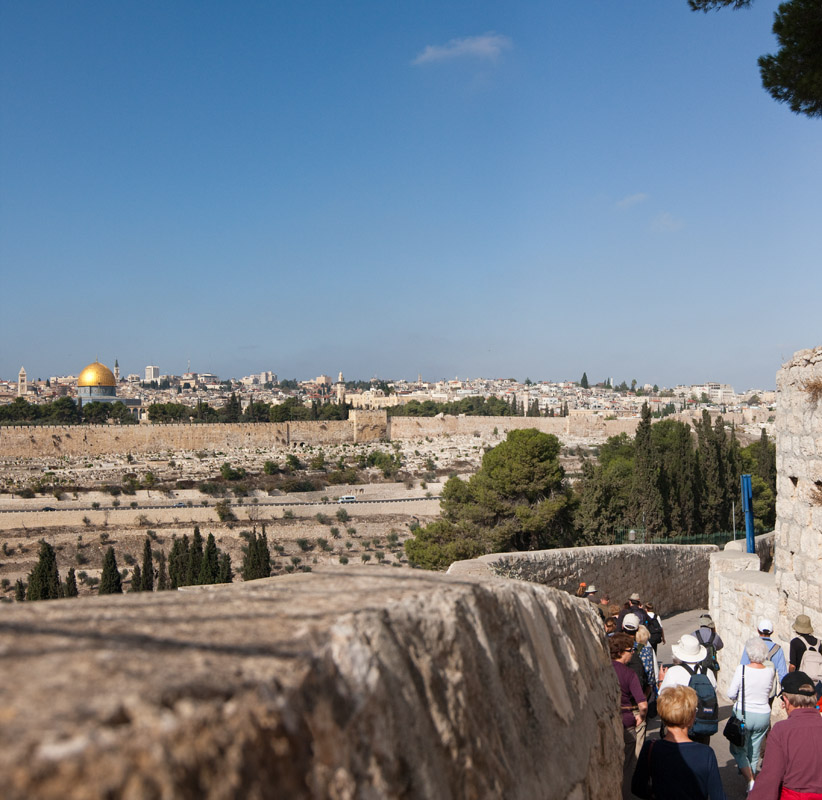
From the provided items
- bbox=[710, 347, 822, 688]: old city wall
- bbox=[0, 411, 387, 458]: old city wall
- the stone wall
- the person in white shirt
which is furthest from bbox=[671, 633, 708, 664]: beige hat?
bbox=[0, 411, 387, 458]: old city wall

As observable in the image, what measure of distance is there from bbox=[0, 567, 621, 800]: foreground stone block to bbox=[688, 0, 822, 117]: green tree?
5.56 meters

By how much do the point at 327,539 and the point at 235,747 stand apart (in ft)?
82.8

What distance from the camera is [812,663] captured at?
3.60 meters

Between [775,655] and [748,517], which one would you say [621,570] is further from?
[775,655]

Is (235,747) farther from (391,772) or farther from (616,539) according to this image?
(616,539)

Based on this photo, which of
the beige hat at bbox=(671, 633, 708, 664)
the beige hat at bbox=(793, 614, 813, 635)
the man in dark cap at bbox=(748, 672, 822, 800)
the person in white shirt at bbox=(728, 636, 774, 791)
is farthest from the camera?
the beige hat at bbox=(793, 614, 813, 635)

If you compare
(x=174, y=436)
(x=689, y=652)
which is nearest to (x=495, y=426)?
(x=174, y=436)

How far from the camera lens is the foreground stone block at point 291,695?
717 mm

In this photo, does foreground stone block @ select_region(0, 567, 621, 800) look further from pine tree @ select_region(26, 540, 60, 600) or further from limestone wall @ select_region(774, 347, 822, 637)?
pine tree @ select_region(26, 540, 60, 600)

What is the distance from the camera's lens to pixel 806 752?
2271mm

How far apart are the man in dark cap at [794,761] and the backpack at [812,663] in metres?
1.40

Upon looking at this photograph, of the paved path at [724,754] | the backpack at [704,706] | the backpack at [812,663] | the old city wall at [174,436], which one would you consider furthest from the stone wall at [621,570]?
the old city wall at [174,436]

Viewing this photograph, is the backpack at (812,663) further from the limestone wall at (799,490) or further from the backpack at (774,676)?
the limestone wall at (799,490)

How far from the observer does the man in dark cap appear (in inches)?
89.0
